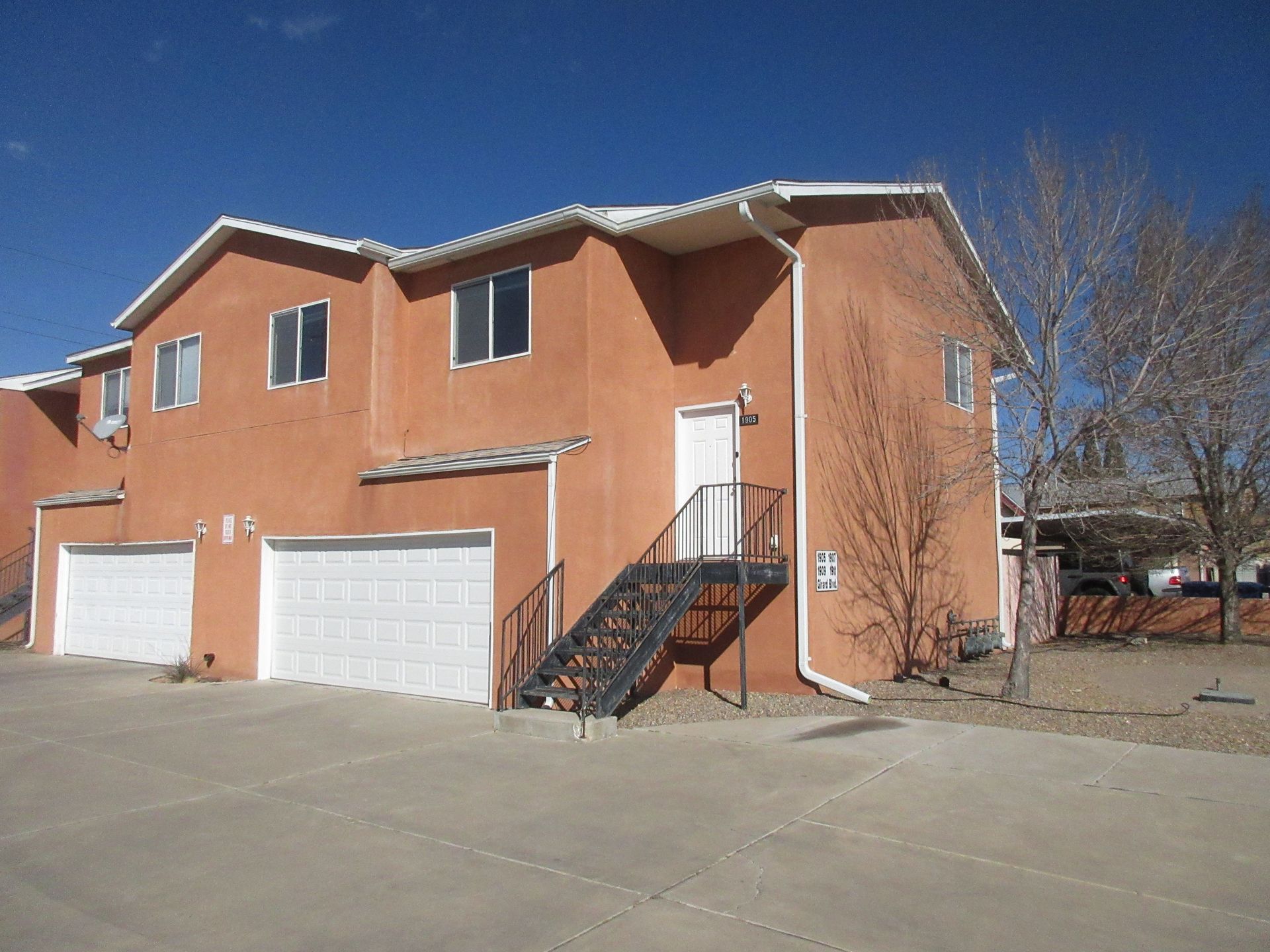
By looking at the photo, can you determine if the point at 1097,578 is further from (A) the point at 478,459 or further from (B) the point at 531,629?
(A) the point at 478,459

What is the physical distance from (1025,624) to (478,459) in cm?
660

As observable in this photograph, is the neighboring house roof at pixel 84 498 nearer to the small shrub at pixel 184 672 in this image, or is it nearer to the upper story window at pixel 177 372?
the upper story window at pixel 177 372

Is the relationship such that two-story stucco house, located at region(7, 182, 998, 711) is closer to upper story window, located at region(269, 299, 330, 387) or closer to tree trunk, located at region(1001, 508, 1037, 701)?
upper story window, located at region(269, 299, 330, 387)

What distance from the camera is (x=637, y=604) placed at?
34.8 ft

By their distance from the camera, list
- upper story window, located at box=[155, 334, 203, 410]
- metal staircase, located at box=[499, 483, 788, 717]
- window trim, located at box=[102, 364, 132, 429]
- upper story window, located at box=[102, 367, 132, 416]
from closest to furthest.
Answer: metal staircase, located at box=[499, 483, 788, 717] → upper story window, located at box=[155, 334, 203, 410] → window trim, located at box=[102, 364, 132, 429] → upper story window, located at box=[102, 367, 132, 416]

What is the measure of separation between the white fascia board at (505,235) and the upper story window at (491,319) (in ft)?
1.31

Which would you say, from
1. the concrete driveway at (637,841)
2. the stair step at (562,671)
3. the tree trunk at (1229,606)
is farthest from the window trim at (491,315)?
the tree trunk at (1229,606)

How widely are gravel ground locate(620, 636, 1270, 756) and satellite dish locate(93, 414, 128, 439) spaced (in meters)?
11.6

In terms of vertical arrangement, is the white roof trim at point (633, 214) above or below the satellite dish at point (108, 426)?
above

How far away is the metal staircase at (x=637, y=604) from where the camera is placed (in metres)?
9.62

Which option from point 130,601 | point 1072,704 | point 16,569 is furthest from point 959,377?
point 16,569

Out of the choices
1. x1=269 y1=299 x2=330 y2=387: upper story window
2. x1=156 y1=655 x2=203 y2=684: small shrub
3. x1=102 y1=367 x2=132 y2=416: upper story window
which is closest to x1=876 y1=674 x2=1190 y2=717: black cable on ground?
x1=269 y1=299 x2=330 y2=387: upper story window

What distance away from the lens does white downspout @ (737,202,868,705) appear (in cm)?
1101

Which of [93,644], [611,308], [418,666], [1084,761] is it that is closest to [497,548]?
[418,666]
